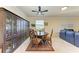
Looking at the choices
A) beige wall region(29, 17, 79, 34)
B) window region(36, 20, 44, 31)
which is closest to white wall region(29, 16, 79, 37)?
beige wall region(29, 17, 79, 34)

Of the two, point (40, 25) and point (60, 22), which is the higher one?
point (60, 22)

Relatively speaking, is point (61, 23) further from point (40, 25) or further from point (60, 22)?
point (40, 25)

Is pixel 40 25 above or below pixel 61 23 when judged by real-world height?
below

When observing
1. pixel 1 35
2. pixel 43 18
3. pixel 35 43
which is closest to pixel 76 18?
pixel 43 18

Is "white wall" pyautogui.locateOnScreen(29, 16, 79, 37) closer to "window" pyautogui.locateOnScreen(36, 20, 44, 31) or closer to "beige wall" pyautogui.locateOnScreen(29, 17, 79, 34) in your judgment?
"beige wall" pyautogui.locateOnScreen(29, 17, 79, 34)

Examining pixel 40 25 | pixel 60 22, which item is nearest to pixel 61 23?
pixel 60 22

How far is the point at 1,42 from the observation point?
4.00 metres

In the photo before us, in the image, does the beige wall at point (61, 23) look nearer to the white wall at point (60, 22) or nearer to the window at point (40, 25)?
the white wall at point (60, 22)

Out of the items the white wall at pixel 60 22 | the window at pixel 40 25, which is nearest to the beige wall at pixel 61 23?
the white wall at pixel 60 22
